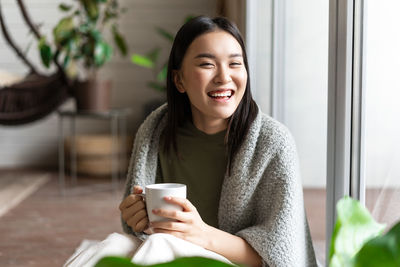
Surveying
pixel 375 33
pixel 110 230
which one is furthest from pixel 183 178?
pixel 110 230

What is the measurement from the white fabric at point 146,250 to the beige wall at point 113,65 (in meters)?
3.64

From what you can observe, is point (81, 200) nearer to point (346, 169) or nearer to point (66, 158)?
point (66, 158)

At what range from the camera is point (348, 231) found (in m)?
0.44

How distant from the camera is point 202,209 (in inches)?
51.0

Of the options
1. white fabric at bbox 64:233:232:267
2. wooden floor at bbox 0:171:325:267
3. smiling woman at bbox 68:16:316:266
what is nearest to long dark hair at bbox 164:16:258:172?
smiling woman at bbox 68:16:316:266

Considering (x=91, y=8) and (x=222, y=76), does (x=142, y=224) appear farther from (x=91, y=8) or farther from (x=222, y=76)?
(x=91, y=8)

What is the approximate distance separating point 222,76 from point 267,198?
29cm

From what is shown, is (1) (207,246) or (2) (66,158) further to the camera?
(2) (66,158)

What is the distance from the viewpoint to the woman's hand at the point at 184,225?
3.23 ft

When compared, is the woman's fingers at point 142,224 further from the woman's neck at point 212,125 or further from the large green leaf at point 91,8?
the large green leaf at point 91,8

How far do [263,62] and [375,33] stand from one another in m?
1.29

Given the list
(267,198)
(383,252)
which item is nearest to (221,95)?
(267,198)

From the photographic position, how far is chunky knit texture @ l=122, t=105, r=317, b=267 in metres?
1.13

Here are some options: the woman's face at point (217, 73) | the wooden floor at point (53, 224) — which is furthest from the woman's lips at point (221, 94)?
the wooden floor at point (53, 224)
